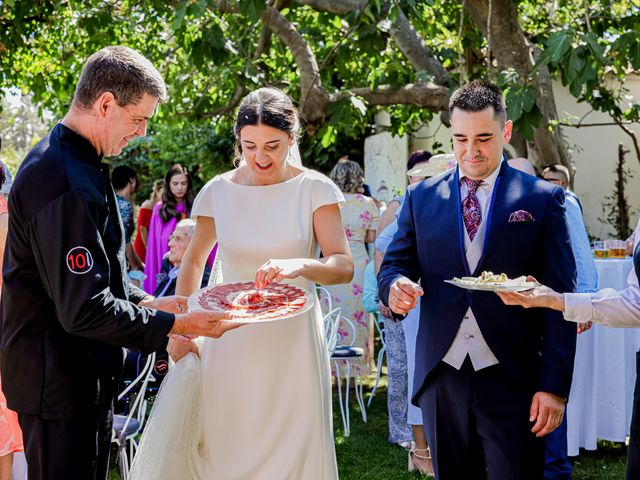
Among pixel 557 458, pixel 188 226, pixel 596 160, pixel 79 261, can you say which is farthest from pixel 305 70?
pixel 596 160

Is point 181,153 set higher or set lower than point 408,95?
higher

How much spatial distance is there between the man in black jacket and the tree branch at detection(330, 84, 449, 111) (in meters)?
5.94

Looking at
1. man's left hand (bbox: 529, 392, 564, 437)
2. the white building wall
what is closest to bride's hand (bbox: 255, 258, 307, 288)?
man's left hand (bbox: 529, 392, 564, 437)

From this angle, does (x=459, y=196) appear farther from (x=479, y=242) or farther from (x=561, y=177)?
(x=561, y=177)

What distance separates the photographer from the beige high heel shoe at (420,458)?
5.57 m

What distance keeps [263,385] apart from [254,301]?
486mm

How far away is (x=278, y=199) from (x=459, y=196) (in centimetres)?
82

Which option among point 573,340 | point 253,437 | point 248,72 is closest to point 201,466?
point 253,437

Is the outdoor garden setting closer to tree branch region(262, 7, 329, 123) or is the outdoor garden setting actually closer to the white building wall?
tree branch region(262, 7, 329, 123)

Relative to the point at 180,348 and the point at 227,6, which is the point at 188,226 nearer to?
the point at 180,348

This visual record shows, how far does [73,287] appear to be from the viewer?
96.0 inches

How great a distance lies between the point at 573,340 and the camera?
2859mm

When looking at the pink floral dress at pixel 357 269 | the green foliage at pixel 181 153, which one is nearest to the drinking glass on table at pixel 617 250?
the pink floral dress at pixel 357 269

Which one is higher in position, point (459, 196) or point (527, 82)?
point (527, 82)
